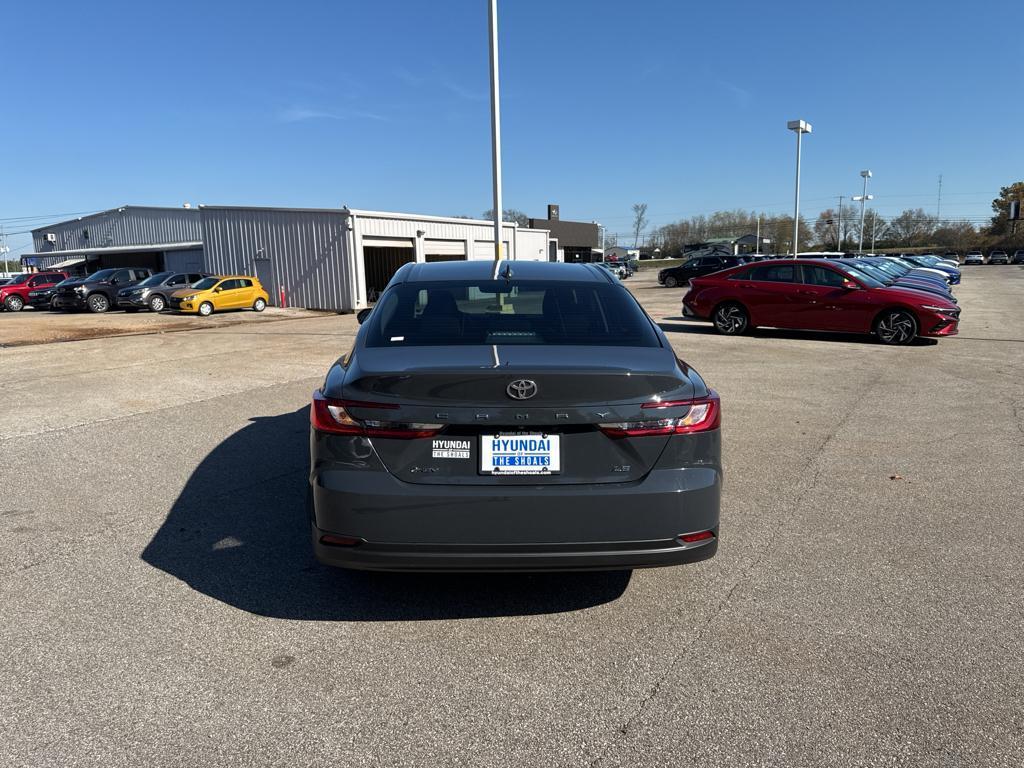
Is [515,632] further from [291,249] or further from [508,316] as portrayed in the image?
[291,249]

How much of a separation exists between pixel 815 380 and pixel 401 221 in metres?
24.9

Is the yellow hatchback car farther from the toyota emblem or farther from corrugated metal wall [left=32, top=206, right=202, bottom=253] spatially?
the toyota emblem

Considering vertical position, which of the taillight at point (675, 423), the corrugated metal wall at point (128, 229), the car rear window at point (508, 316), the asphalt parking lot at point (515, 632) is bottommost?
the asphalt parking lot at point (515, 632)

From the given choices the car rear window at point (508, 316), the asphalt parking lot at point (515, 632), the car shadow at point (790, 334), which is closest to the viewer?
the asphalt parking lot at point (515, 632)

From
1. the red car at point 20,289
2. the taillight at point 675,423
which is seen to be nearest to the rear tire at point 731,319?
the taillight at point 675,423

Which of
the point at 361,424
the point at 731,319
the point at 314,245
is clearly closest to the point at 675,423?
the point at 361,424

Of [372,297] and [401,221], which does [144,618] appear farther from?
[401,221]

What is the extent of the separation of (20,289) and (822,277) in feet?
108

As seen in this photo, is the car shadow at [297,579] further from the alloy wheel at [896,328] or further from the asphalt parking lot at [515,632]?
the alloy wheel at [896,328]

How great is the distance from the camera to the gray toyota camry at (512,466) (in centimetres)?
295

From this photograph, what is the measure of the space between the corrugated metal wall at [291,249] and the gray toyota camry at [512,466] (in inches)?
1056

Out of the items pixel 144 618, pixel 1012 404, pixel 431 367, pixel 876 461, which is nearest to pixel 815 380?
pixel 1012 404

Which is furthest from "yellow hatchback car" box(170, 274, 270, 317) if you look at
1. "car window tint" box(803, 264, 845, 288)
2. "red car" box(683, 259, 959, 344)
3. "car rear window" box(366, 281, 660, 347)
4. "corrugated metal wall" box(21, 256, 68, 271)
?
"corrugated metal wall" box(21, 256, 68, 271)

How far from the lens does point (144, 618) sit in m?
3.32
